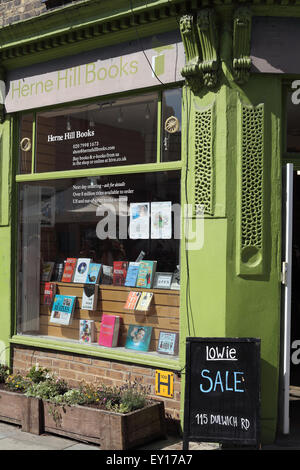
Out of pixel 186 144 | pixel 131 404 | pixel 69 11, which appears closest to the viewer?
pixel 131 404

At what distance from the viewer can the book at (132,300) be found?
6.48 metres

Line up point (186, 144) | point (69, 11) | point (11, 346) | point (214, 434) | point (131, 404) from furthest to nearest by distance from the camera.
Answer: point (11, 346) → point (69, 11) → point (186, 144) → point (131, 404) → point (214, 434)

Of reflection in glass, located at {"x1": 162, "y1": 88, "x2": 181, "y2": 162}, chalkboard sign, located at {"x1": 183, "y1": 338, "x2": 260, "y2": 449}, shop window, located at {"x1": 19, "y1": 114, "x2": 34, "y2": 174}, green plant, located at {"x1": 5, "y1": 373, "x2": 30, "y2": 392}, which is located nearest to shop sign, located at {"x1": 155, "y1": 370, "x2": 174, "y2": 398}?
chalkboard sign, located at {"x1": 183, "y1": 338, "x2": 260, "y2": 449}

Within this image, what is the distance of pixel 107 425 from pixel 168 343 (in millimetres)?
1216

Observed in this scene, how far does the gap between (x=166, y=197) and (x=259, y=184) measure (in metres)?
1.08

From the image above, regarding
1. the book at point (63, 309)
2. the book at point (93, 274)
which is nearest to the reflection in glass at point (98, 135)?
the book at point (93, 274)

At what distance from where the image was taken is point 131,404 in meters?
5.46

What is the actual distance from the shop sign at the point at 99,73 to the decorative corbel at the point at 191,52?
16 cm

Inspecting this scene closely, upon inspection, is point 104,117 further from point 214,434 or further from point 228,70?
point 214,434

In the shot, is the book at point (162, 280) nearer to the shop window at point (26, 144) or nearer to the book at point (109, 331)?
the book at point (109, 331)

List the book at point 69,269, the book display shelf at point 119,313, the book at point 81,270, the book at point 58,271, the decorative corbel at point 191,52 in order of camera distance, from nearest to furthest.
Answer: the decorative corbel at point 191,52
the book display shelf at point 119,313
the book at point 81,270
the book at point 69,269
the book at point 58,271

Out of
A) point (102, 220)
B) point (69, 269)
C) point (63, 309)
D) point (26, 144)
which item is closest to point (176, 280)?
point (102, 220)

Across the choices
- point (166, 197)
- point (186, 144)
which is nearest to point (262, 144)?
point (186, 144)

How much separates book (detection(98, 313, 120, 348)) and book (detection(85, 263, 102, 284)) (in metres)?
0.48
